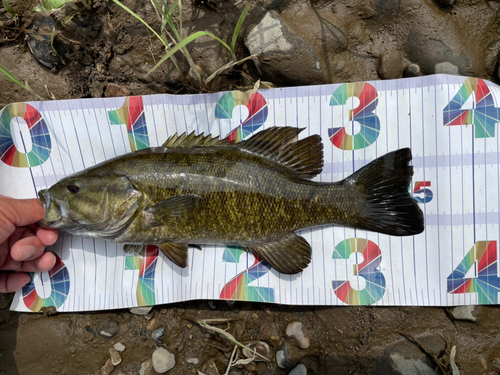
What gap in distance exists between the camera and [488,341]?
2422mm

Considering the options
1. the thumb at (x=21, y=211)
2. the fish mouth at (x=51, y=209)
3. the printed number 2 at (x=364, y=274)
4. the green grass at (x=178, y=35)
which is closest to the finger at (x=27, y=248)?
the thumb at (x=21, y=211)

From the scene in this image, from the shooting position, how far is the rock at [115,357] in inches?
101

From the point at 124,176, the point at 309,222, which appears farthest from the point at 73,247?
the point at 309,222

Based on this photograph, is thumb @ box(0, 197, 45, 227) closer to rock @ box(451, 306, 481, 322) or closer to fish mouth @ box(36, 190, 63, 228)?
fish mouth @ box(36, 190, 63, 228)

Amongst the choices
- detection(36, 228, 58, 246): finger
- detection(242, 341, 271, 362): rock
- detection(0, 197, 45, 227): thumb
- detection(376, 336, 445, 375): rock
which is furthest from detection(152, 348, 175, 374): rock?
detection(376, 336, 445, 375): rock

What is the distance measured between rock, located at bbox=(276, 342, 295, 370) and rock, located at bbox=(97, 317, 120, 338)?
1.45 m

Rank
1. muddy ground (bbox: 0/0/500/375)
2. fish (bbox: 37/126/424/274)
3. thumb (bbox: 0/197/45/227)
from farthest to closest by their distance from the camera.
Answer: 1. muddy ground (bbox: 0/0/500/375)
2. thumb (bbox: 0/197/45/227)
3. fish (bbox: 37/126/424/274)

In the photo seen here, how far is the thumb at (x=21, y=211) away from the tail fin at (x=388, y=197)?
248 centimetres

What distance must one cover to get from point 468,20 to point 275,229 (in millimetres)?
2418

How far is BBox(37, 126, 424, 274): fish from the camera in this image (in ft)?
6.97

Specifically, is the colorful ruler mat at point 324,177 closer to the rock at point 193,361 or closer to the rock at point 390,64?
the rock at point 390,64

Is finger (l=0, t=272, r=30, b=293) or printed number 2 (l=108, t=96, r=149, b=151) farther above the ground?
printed number 2 (l=108, t=96, r=149, b=151)

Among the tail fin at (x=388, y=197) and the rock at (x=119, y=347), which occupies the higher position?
the tail fin at (x=388, y=197)

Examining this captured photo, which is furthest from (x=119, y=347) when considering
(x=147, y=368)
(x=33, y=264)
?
(x=33, y=264)
